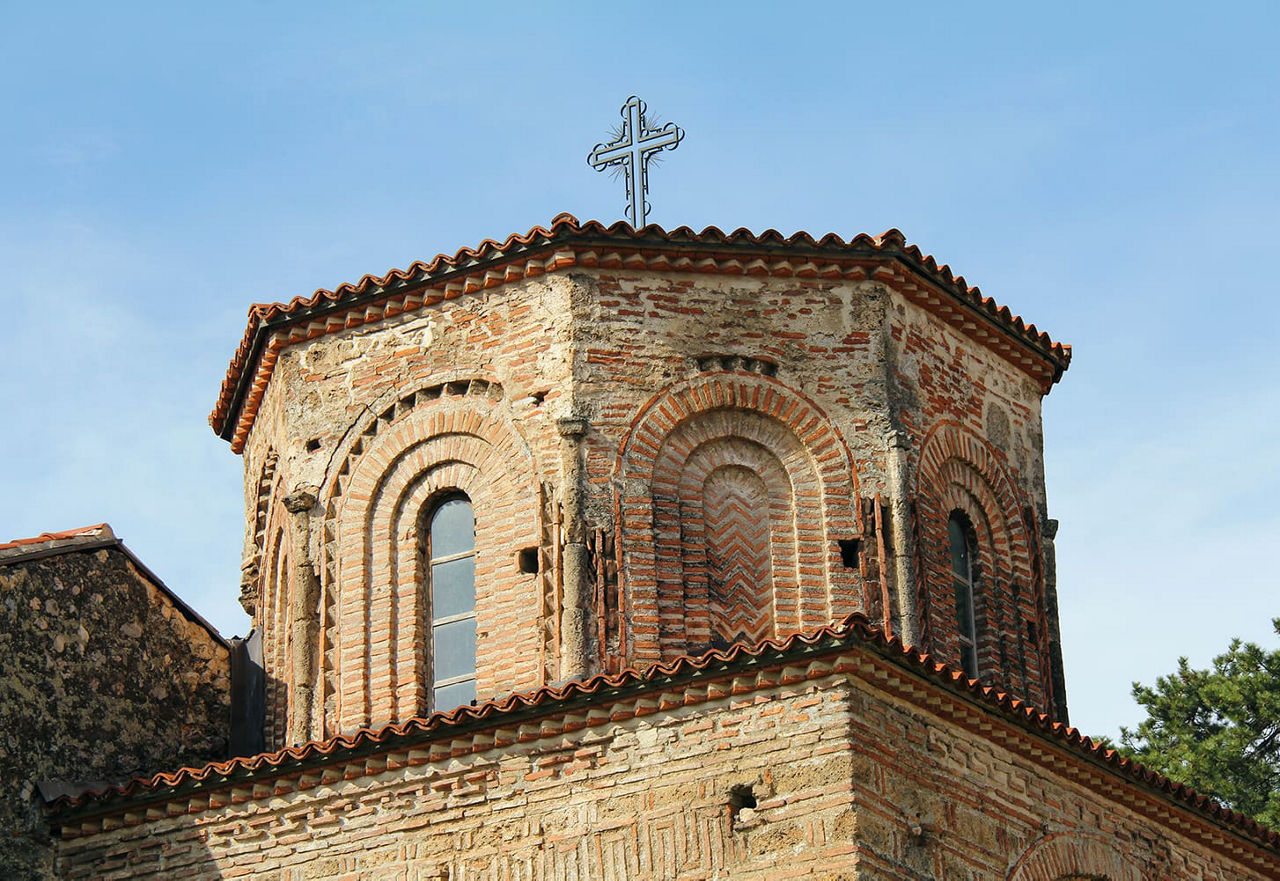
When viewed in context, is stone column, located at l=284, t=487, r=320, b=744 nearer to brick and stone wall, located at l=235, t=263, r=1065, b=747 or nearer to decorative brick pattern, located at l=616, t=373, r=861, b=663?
brick and stone wall, located at l=235, t=263, r=1065, b=747

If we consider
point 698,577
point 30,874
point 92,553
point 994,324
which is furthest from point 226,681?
point 994,324

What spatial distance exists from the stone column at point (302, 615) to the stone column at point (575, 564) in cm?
A: 197

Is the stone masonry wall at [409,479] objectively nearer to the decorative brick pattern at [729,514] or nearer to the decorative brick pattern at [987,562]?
the decorative brick pattern at [729,514]

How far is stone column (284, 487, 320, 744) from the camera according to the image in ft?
52.2

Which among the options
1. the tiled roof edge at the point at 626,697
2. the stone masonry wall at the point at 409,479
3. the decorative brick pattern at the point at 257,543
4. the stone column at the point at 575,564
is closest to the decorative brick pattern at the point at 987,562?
the tiled roof edge at the point at 626,697

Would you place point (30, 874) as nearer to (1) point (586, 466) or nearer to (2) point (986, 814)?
(1) point (586, 466)

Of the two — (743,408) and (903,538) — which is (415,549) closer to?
(743,408)

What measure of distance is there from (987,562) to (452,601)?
12.4 ft

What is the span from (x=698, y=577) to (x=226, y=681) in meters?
3.81

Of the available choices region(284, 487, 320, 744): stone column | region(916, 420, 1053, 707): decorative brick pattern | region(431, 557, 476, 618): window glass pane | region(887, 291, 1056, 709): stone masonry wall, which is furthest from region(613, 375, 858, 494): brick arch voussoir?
region(284, 487, 320, 744): stone column

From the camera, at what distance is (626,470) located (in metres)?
15.6

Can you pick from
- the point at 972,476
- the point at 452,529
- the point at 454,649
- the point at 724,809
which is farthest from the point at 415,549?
the point at 972,476

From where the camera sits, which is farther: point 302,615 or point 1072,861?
point 302,615

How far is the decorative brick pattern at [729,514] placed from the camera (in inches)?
602
